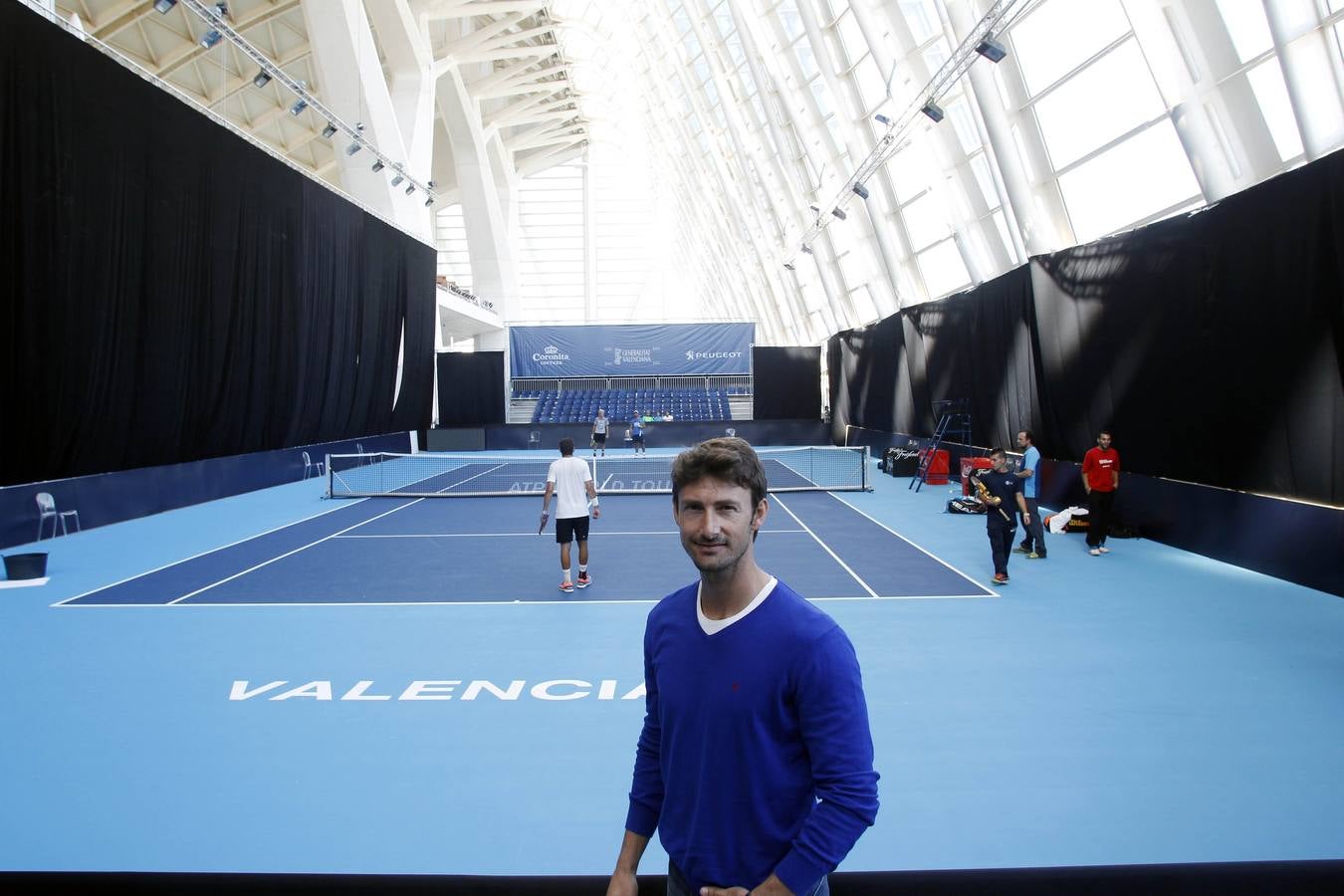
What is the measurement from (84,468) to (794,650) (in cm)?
1285

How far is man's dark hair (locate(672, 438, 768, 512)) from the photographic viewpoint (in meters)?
1.88

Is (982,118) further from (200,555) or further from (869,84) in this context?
(200,555)

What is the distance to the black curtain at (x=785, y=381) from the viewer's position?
37.1 meters

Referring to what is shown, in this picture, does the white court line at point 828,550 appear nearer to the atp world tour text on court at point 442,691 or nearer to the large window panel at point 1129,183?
the atp world tour text on court at point 442,691

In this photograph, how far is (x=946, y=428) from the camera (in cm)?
2080

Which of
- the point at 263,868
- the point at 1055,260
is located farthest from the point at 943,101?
the point at 263,868

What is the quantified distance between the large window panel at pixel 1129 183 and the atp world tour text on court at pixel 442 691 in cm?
1017

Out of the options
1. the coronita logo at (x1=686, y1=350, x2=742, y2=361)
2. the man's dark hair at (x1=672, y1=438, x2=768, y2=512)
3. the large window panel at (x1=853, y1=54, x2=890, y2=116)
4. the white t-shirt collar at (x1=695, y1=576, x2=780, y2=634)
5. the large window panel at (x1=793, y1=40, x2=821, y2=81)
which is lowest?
the white t-shirt collar at (x1=695, y1=576, x2=780, y2=634)

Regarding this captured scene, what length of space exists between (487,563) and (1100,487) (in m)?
7.97

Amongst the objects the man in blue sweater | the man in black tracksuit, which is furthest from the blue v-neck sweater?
the man in black tracksuit

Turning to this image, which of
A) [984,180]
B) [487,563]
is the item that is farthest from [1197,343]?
[487,563]

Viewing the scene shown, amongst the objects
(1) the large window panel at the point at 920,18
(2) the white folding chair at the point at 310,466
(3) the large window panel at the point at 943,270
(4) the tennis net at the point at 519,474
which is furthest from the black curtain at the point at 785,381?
(1) the large window panel at the point at 920,18

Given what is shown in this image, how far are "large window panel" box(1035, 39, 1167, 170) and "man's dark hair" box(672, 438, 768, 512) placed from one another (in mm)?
11573

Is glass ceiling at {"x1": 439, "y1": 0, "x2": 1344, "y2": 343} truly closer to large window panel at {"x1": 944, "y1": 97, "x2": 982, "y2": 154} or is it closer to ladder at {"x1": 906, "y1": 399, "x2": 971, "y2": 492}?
large window panel at {"x1": 944, "y1": 97, "x2": 982, "y2": 154}
